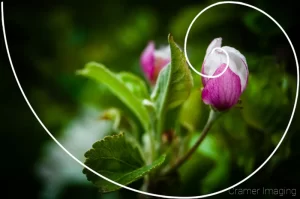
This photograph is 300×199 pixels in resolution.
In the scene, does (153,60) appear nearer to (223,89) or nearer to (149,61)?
(149,61)

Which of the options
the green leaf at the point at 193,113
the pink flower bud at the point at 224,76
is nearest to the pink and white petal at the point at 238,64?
the pink flower bud at the point at 224,76

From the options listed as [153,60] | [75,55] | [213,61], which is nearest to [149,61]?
[153,60]

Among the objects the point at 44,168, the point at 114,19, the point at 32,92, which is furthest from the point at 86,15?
the point at 44,168

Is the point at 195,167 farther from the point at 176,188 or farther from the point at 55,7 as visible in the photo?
the point at 55,7

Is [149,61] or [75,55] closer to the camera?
[149,61]

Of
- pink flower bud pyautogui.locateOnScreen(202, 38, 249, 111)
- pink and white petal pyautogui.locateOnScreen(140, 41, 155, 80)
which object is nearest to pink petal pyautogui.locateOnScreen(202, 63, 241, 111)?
pink flower bud pyautogui.locateOnScreen(202, 38, 249, 111)

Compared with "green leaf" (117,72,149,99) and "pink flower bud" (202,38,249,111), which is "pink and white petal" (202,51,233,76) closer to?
"pink flower bud" (202,38,249,111)

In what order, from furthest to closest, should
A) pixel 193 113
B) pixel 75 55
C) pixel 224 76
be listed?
pixel 75 55, pixel 193 113, pixel 224 76
